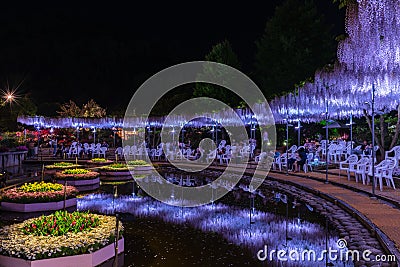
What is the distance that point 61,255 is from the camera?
4934mm

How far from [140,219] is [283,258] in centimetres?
340

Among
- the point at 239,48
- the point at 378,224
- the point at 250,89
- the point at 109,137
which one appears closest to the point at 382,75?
the point at 378,224

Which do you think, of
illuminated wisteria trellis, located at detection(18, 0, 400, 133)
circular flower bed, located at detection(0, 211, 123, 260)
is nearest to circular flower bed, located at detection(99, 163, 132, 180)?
illuminated wisteria trellis, located at detection(18, 0, 400, 133)

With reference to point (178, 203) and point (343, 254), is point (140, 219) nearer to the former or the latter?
point (178, 203)

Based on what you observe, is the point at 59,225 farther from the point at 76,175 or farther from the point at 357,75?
the point at 357,75

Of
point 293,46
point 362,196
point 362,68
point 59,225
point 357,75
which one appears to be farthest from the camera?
point 293,46

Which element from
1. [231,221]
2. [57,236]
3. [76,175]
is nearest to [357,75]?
[231,221]

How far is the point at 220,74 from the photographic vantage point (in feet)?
105

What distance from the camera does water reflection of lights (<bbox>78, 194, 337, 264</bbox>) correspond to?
6250 mm

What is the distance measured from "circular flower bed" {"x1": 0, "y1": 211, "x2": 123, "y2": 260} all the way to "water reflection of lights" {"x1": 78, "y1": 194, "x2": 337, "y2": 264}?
1.95 meters

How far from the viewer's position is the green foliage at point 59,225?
5582 mm

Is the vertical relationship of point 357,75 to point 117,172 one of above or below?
above

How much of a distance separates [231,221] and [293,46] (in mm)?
21449

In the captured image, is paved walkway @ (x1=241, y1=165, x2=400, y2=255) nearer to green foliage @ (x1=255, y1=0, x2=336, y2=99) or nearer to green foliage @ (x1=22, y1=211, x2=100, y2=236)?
green foliage @ (x1=22, y1=211, x2=100, y2=236)
